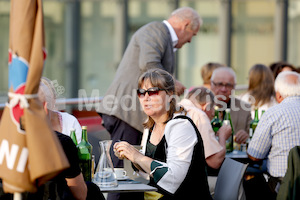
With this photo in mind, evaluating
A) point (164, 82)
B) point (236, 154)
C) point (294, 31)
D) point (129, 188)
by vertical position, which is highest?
point (294, 31)

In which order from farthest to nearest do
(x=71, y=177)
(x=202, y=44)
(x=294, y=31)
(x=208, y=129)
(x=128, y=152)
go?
(x=294, y=31) → (x=202, y=44) → (x=208, y=129) → (x=128, y=152) → (x=71, y=177)

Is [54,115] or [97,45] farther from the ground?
[97,45]

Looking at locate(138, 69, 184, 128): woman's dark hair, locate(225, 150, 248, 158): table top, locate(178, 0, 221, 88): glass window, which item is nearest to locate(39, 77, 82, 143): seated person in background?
locate(138, 69, 184, 128): woman's dark hair

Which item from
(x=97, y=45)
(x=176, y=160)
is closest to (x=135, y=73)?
(x=176, y=160)

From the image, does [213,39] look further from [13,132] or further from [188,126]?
[13,132]

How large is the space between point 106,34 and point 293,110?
8952 millimetres

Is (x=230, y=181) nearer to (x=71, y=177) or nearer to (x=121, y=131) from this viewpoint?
(x=71, y=177)

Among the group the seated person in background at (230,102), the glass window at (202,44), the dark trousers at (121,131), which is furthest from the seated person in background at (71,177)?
the glass window at (202,44)

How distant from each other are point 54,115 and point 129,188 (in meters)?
1.03

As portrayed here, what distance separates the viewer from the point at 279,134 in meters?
4.54

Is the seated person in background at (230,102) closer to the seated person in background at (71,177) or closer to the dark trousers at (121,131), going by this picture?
the dark trousers at (121,131)

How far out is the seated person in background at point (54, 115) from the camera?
3.56m

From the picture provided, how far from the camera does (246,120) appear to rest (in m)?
6.32

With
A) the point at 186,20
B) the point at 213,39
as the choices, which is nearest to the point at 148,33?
the point at 186,20
